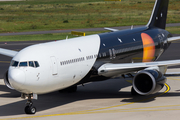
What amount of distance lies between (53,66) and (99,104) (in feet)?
15.4

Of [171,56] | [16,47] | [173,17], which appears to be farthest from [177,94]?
[173,17]

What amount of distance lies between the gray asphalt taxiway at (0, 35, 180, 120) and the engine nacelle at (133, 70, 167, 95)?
0.99m

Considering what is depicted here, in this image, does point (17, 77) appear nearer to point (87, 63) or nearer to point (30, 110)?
point (30, 110)

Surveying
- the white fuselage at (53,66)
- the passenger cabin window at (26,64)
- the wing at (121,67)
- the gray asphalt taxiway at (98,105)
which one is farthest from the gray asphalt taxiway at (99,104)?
the passenger cabin window at (26,64)

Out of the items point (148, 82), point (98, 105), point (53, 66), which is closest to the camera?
point (53, 66)

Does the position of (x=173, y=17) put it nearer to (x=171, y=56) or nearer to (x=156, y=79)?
(x=171, y=56)

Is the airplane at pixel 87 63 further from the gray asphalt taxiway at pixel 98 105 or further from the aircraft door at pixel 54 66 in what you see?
the gray asphalt taxiway at pixel 98 105

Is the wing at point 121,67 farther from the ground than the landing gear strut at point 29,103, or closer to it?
farther from the ground

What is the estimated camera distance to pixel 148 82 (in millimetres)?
22891

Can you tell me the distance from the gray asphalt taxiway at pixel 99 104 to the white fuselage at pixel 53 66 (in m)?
1.71

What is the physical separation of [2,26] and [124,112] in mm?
71485

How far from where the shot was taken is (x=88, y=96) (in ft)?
81.1

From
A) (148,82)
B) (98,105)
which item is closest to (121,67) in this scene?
(148,82)

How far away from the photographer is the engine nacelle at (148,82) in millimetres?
21578
